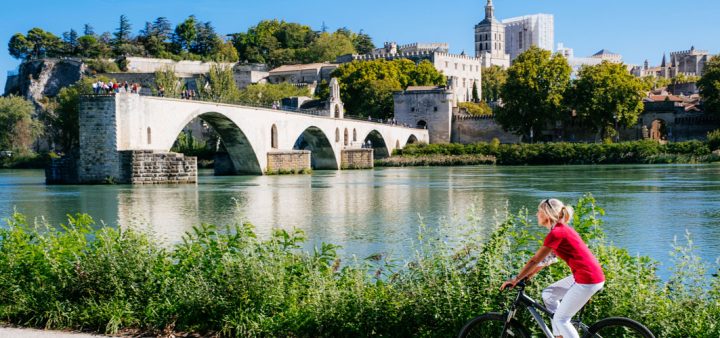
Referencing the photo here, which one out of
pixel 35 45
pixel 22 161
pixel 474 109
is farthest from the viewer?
pixel 35 45

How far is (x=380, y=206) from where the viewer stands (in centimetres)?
2408

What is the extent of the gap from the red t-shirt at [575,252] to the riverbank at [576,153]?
53930 mm

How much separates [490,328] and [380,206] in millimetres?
18354

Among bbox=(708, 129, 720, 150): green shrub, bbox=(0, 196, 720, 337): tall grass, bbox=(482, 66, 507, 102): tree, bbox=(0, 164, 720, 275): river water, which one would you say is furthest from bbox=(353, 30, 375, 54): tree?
bbox=(0, 196, 720, 337): tall grass

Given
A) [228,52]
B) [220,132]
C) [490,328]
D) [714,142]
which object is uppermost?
[228,52]

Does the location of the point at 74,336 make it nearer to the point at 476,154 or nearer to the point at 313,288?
the point at 313,288

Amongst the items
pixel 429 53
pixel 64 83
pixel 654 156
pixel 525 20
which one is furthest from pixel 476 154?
pixel 525 20

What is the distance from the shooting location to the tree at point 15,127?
6294 centimetres

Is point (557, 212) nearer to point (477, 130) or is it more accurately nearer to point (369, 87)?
point (477, 130)

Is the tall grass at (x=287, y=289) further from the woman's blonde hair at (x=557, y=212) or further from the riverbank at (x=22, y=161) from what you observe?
the riverbank at (x=22, y=161)

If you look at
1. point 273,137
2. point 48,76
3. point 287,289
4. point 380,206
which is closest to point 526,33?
point 48,76

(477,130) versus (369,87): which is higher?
(369,87)

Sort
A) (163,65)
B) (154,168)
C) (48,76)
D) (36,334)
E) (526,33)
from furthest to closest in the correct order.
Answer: (526,33), (163,65), (48,76), (154,168), (36,334)

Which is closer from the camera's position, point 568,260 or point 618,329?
point 568,260
